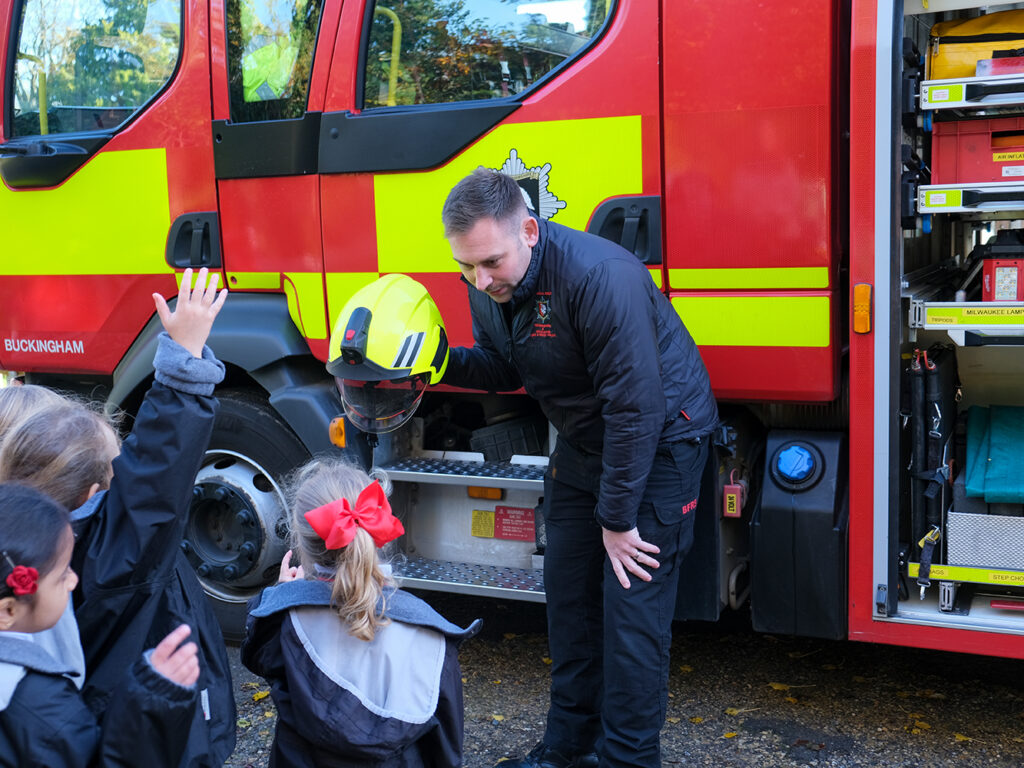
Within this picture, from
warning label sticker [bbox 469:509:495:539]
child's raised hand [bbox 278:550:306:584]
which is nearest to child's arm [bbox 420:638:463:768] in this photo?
child's raised hand [bbox 278:550:306:584]

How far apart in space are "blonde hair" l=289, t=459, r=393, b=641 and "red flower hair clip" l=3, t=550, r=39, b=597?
574 mm

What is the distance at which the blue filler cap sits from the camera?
3.11 metres

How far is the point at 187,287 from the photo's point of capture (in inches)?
76.7

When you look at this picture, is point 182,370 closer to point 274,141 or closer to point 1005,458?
point 274,141

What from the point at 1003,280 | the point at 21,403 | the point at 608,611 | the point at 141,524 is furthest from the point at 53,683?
the point at 1003,280

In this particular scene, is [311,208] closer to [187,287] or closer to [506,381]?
[506,381]

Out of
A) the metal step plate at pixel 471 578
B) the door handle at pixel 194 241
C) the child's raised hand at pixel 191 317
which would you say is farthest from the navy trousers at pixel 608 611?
the door handle at pixel 194 241

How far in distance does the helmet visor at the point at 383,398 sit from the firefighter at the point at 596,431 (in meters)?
0.12

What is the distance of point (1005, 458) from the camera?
3.08 meters

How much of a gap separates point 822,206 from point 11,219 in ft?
10.1

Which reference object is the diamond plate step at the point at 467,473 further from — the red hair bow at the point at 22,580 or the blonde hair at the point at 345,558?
the red hair bow at the point at 22,580

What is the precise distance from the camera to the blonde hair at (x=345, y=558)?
1.98m

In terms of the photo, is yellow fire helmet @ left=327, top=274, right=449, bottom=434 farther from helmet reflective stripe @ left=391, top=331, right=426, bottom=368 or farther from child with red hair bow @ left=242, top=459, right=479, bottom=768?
child with red hair bow @ left=242, top=459, right=479, bottom=768

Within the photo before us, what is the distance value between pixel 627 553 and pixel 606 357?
53 cm
